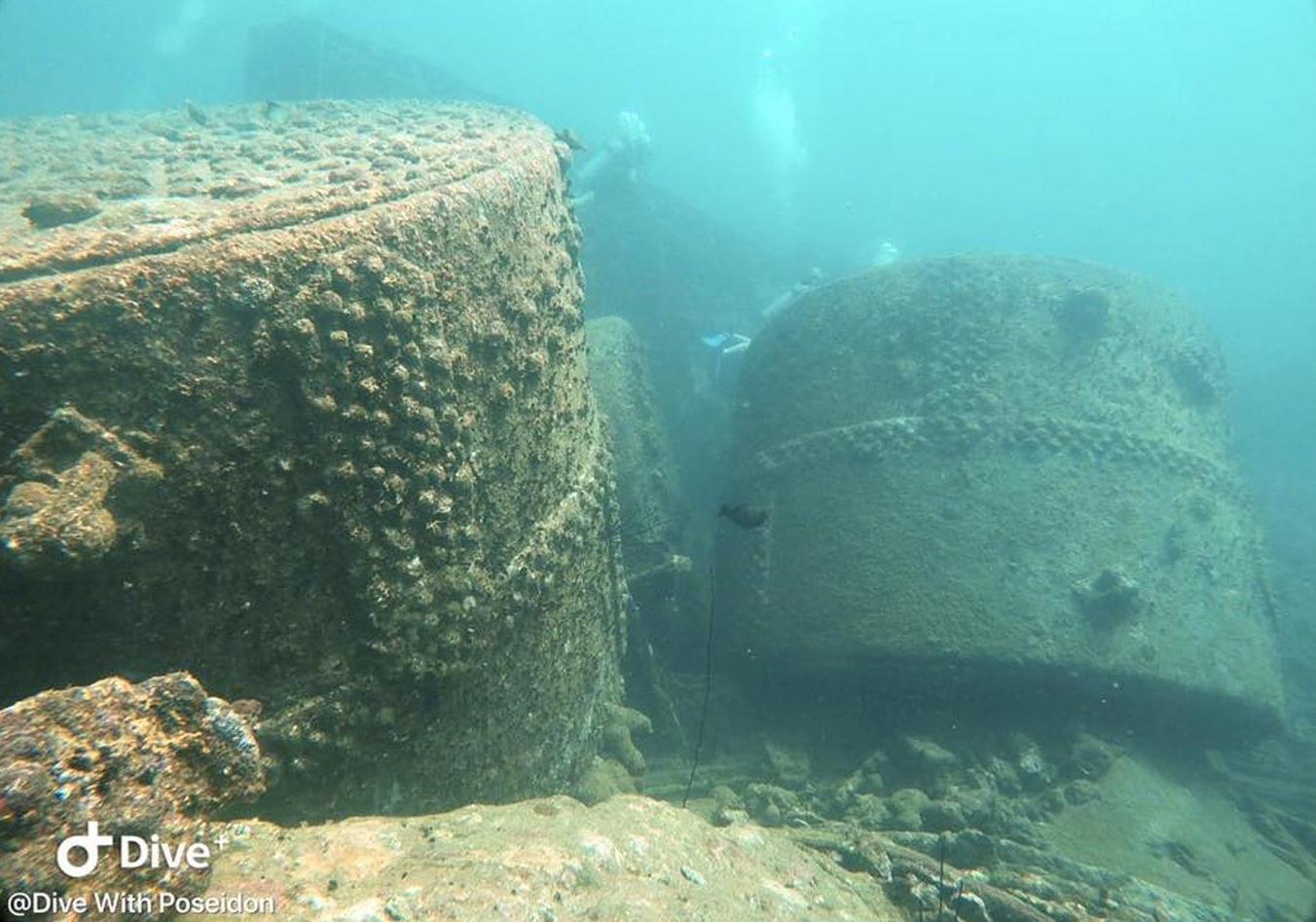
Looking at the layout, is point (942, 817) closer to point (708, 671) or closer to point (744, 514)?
point (708, 671)

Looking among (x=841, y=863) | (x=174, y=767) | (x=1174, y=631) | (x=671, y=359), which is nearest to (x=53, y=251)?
(x=174, y=767)

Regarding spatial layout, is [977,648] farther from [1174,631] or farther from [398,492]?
[398,492]

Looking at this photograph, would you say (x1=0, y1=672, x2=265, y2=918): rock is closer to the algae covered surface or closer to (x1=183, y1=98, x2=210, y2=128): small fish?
the algae covered surface

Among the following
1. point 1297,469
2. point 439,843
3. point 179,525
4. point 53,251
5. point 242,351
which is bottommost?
point 1297,469

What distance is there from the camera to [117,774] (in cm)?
154

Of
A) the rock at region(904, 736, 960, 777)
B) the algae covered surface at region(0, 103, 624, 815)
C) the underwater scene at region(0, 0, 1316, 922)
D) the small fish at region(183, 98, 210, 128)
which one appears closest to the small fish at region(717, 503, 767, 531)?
the underwater scene at region(0, 0, 1316, 922)

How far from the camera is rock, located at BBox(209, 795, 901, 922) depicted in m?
1.78

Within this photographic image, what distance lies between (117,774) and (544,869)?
1.14 m

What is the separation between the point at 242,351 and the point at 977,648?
13.4 ft

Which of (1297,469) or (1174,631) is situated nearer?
(1174,631)

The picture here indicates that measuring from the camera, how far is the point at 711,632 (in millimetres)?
5234

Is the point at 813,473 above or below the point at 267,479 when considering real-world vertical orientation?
below

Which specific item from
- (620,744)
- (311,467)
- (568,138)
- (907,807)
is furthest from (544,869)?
(568,138)

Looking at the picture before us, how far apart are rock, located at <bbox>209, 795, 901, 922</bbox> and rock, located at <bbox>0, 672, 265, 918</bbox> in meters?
0.20
